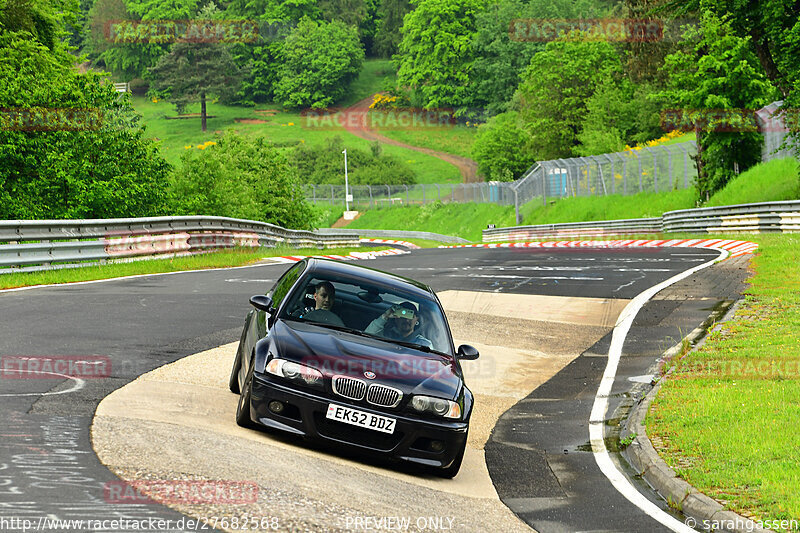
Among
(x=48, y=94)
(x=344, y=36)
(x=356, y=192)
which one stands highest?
A: (x=344, y=36)

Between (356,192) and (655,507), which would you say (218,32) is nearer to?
(356,192)

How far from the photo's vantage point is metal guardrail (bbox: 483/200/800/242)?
35.4 meters

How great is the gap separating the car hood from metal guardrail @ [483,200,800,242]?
28.8 metres

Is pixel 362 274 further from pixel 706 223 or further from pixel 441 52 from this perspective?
pixel 441 52

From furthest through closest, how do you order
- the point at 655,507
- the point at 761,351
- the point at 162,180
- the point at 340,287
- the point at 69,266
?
the point at 162,180 < the point at 69,266 < the point at 761,351 < the point at 340,287 < the point at 655,507

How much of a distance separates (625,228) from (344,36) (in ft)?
399

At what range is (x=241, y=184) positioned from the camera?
145ft

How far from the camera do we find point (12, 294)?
1678 cm

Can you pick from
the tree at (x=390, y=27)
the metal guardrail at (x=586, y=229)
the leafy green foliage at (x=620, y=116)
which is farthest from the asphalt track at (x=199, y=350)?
the tree at (x=390, y=27)

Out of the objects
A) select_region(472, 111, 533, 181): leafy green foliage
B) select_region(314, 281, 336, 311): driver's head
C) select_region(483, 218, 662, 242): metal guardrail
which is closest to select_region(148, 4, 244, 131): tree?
select_region(472, 111, 533, 181): leafy green foliage

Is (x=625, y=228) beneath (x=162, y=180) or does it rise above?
beneath

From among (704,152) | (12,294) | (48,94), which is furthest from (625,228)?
(12,294)

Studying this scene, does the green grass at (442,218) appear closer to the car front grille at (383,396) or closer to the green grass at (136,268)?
the green grass at (136,268)

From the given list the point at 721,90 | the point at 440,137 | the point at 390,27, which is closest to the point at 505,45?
the point at 440,137
